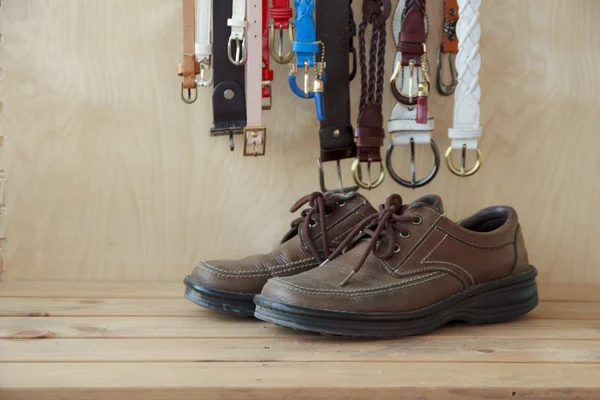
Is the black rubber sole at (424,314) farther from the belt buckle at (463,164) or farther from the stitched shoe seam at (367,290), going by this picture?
the belt buckle at (463,164)

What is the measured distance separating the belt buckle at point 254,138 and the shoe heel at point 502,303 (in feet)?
1.66

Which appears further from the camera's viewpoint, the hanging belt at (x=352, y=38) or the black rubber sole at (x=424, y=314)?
the hanging belt at (x=352, y=38)

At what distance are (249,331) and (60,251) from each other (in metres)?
0.59

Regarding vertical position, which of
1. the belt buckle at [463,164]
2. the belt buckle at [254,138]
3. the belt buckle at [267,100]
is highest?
the belt buckle at [267,100]

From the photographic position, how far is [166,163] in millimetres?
1409

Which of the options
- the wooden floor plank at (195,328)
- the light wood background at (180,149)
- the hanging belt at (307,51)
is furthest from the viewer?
the light wood background at (180,149)

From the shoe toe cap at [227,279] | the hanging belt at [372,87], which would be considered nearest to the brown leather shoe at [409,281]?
the shoe toe cap at [227,279]

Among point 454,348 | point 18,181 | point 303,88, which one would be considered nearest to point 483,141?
point 303,88

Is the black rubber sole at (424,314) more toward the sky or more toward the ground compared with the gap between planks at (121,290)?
more toward the sky

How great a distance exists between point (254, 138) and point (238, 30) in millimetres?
208

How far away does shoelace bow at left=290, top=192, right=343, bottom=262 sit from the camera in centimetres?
114

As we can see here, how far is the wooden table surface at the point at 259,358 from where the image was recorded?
2.54 ft

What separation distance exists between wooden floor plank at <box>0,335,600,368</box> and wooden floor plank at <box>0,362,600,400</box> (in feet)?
0.10

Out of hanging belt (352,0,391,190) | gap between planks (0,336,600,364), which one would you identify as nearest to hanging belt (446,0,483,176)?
hanging belt (352,0,391,190)
